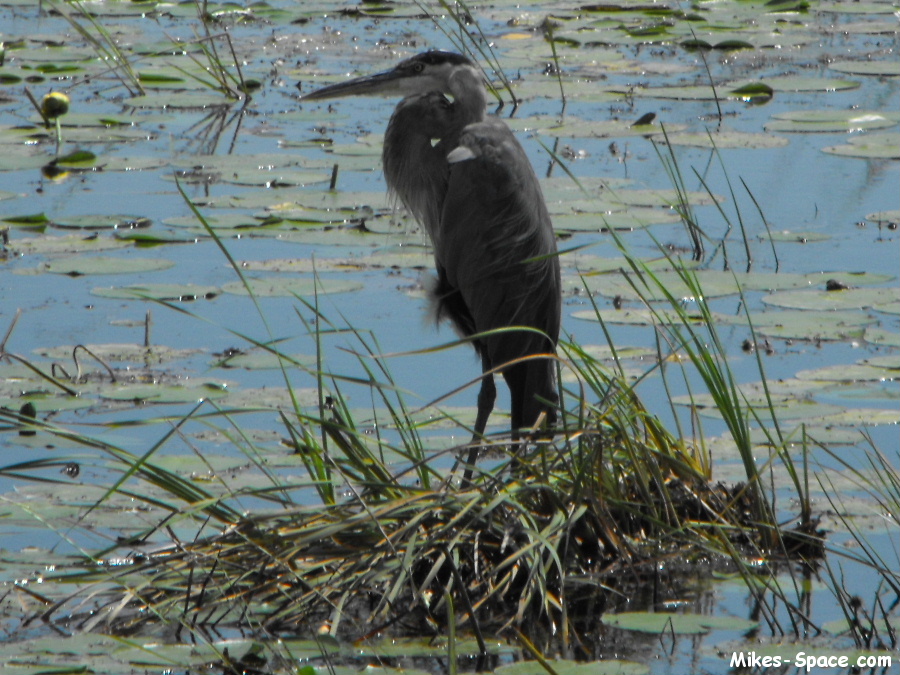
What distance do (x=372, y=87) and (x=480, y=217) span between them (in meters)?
0.67

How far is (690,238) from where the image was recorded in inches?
207

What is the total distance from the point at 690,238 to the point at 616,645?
2.80 metres

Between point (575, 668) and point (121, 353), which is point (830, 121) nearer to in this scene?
point (121, 353)

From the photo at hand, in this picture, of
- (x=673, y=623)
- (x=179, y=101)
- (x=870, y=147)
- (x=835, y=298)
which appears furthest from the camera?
(x=179, y=101)

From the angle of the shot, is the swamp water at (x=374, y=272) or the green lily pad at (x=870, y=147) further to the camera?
the green lily pad at (x=870, y=147)

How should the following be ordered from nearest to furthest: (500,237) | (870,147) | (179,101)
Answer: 1. (500,237)
2. (870,147)
3. (179,101)

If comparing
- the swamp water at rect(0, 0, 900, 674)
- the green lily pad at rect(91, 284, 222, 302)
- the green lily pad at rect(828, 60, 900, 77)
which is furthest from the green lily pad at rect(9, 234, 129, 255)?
the green lily pad at rect(828, 60, 900, 77)

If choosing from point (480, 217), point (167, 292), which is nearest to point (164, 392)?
point (167, 292)

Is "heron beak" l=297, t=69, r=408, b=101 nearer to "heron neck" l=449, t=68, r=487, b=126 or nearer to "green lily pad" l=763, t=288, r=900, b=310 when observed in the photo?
"heron neck" l=449, t=68, r=487, b=126

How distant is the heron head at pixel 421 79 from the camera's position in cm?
407

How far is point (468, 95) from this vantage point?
407 cm

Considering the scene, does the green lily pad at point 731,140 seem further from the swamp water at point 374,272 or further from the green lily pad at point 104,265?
the green lily pad at point 104,265

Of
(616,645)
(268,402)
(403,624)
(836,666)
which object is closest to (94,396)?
(268,402)

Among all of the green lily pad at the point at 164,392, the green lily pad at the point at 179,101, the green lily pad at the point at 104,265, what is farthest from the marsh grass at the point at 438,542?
the green lily pad at the point at 179,101
